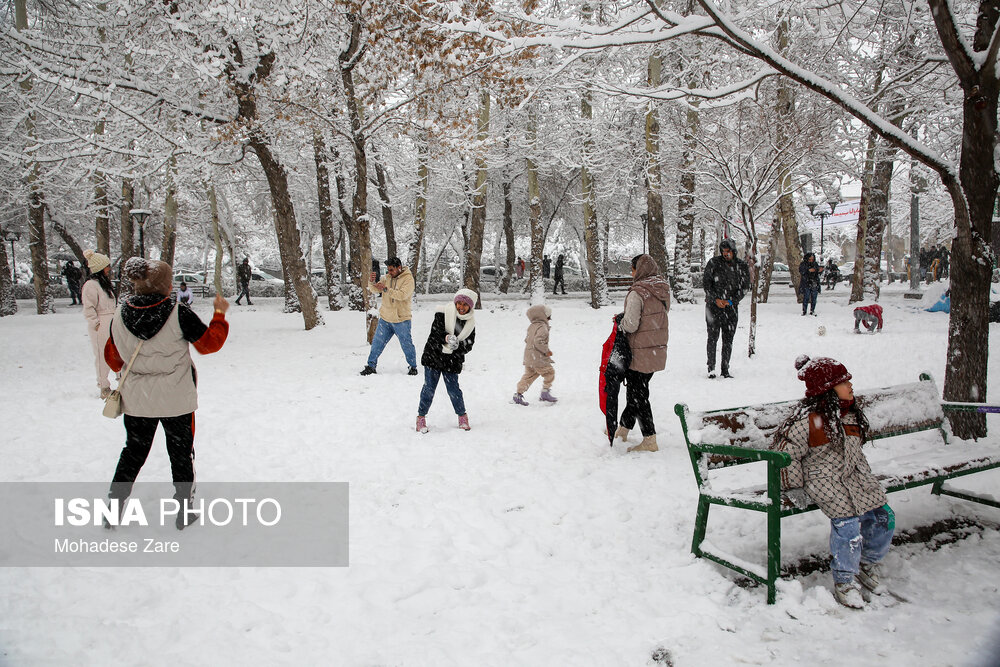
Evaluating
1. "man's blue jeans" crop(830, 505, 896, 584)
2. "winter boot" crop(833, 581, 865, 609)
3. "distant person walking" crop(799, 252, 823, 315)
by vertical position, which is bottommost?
"winter boot" crop(833, 581, 865, 609)

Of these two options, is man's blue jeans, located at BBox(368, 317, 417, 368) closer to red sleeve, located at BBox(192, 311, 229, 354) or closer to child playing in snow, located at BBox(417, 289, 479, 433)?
child playing in snow, located at BBox(417, 289, 479, 433)

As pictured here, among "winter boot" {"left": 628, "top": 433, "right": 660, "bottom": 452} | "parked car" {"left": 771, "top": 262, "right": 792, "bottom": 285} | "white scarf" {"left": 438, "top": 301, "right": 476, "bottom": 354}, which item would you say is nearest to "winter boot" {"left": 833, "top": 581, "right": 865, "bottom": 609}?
"winter boot" {"left": 628, "top": 433, "right": 660, "bottom": 452}

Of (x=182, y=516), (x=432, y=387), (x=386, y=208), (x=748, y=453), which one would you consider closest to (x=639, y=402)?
(x=432, y=387)

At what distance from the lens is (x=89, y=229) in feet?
96.4

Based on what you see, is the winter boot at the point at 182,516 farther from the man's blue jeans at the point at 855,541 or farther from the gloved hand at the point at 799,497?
the man's blue jeans at the point at 855,541

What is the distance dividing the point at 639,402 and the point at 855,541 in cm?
262

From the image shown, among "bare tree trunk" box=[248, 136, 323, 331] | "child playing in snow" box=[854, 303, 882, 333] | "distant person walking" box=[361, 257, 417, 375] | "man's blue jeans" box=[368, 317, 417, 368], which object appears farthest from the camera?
"bare tree trunk" box=[248, 136, 323, 331]

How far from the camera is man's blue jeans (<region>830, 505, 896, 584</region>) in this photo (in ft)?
9.86

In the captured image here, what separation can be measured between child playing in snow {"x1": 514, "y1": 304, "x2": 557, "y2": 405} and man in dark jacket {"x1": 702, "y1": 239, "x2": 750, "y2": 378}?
2744 millimetres

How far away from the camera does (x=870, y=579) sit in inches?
121

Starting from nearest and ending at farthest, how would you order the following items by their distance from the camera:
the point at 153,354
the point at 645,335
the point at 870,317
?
the point at 153,354, the point at 645,335, the point at 870,317

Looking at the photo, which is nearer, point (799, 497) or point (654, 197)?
point (799, 497)

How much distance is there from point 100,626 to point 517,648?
2.03 metres

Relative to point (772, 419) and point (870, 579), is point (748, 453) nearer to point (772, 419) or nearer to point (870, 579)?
point (772, 419)
